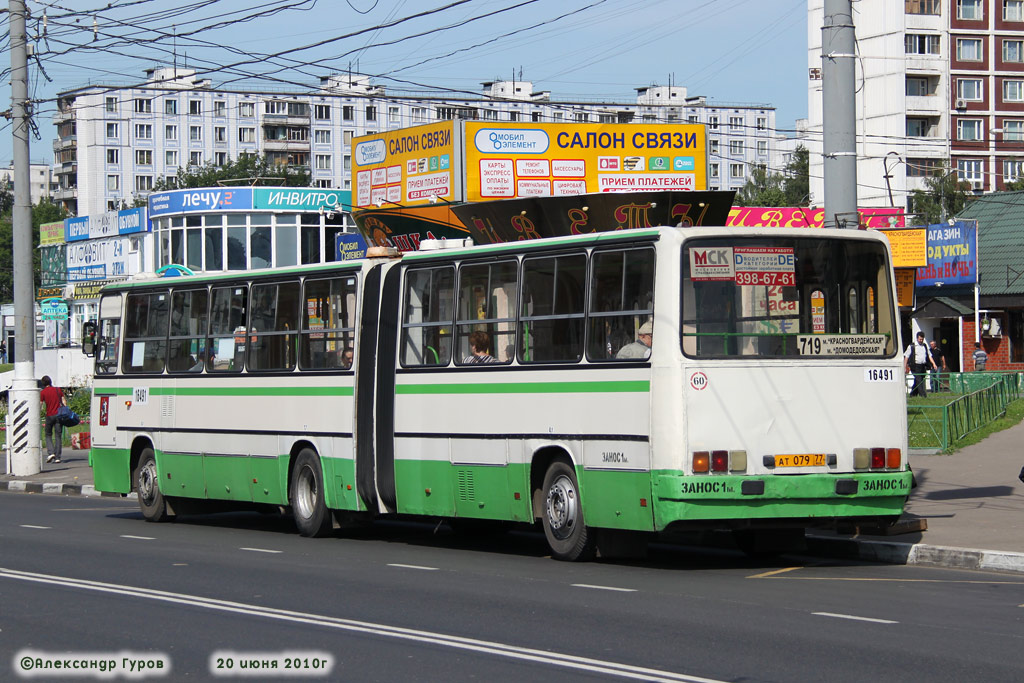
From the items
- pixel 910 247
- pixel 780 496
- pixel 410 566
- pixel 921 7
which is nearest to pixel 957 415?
pixel 780 496

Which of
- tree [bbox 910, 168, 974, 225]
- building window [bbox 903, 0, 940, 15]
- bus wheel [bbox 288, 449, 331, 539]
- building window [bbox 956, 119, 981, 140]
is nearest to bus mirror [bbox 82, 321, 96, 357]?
bus wheel [bbox 288, 449, 331, 539]

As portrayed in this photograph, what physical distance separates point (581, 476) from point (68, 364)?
5581 cm

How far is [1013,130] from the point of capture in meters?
88.5

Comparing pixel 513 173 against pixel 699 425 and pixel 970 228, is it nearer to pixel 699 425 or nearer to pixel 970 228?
pixel 970 228

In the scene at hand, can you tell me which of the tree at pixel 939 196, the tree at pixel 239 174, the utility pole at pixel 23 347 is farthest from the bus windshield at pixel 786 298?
the tree at pixel 239 174

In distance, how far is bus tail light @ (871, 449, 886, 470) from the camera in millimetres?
13039

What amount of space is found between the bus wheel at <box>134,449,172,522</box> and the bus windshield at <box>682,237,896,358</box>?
31.8 feet

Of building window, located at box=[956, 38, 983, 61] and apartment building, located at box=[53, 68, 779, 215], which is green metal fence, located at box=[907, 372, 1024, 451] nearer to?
building window, located at box=[956, 38, 983, 61]

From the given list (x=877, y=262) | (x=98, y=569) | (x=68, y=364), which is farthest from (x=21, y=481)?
(x=68, y=364)

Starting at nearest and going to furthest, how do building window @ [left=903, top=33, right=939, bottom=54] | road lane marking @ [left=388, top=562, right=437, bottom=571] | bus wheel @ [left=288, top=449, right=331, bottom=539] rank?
road lane marking @ [left=388, top=562, right=437, bottom=571]
bus wheel @ [left=288, top=449, right=331, bottom=539]
building window @ [left=903, top=33, right=939, bottom=54]

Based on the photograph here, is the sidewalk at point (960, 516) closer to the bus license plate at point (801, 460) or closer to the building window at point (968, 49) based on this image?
the bus license plate at point (801, 460)

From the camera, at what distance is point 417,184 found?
38.3 m

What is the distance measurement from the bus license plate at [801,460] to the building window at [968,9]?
81421mm

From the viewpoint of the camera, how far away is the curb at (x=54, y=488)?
2520 cm
